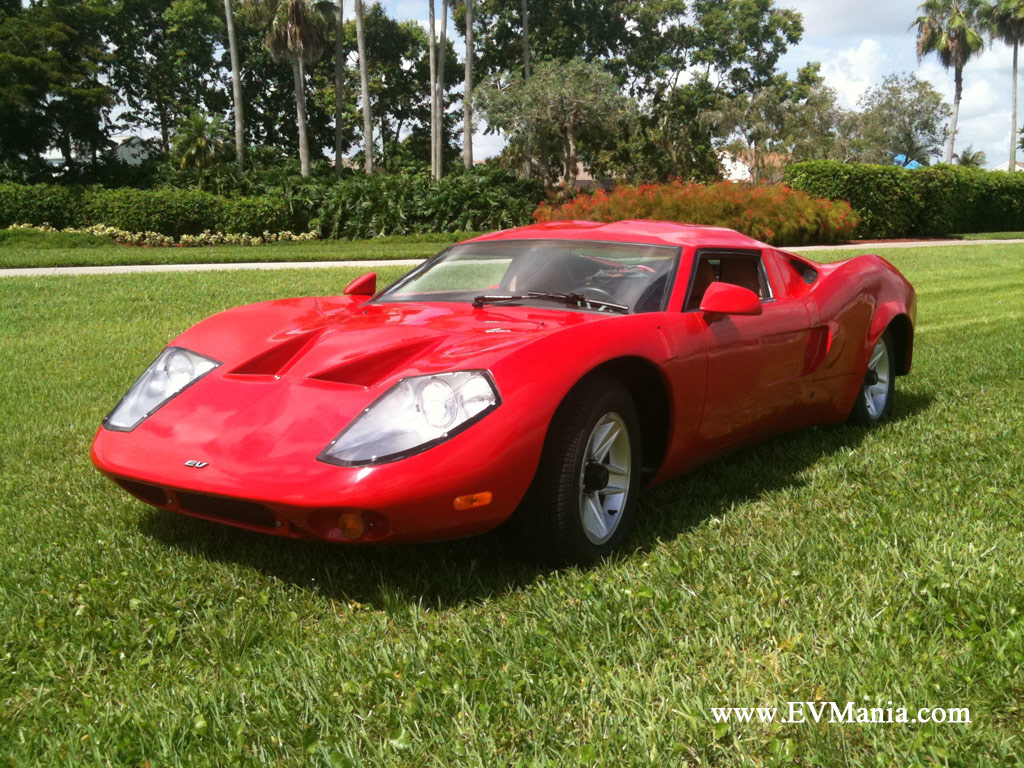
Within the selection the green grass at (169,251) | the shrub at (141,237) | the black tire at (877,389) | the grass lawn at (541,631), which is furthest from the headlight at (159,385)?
the shrub at (141,237)

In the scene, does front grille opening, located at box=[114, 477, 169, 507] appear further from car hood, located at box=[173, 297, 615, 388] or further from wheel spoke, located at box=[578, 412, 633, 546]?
wheel spoke, located at box=[578, 412, 633, 546]

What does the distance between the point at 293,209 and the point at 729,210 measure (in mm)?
12314

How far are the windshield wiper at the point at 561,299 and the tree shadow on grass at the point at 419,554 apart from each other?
824mm

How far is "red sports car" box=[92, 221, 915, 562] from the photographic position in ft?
9.57

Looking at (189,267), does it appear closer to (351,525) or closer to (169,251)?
(169,251)

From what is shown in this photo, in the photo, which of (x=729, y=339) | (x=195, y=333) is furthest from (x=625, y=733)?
(x=195, y=333)

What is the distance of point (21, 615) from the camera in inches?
115

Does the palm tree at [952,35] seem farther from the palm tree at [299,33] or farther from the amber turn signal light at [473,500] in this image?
the amber turn signal light at [473,500]

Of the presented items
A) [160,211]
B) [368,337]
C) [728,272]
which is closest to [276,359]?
[368,337]

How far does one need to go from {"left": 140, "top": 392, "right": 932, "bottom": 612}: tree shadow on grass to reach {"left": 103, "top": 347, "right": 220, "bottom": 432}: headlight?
443mm

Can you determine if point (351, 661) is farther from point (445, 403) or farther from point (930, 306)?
point (930, 306)

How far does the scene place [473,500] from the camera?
9.62ft

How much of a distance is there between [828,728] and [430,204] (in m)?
27.0

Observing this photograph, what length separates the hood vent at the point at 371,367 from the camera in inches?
127
